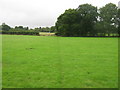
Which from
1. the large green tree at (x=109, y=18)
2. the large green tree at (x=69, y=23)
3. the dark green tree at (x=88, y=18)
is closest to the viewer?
the large green tree at (x=109, y=18)

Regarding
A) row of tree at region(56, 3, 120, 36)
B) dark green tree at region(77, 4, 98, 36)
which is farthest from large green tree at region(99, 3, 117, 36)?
dark green tree at region(77, 4, 98, 36)

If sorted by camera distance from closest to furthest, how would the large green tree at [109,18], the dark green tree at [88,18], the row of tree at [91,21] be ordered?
the large green tree at [109,18]
the row of tree at [91,21]
the dark green tree at [88,18]

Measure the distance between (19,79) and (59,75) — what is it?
1.55 metres

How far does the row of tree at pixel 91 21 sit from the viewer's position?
47250 mm

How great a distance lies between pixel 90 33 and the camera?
49500 mm

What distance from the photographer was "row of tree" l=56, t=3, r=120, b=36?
47250 millimetres

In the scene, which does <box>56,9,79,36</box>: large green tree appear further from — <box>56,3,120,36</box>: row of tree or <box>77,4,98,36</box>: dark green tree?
<box>77,4,98,36</box>: dark green tree

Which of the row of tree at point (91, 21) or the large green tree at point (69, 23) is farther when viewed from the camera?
the large green tree at point (69, 23)

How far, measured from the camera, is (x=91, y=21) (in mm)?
48469

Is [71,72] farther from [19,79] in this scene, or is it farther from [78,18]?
[78,18]

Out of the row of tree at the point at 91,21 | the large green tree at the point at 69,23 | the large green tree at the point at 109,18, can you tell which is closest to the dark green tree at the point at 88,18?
the row of tree at the point at 91,21

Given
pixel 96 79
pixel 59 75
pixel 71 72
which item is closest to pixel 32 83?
pixel 59 75

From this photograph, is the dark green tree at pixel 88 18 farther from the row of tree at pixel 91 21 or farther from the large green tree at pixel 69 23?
the large green tree at pixel 69 23

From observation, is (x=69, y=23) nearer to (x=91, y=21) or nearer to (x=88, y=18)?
(x=88, y=18)
